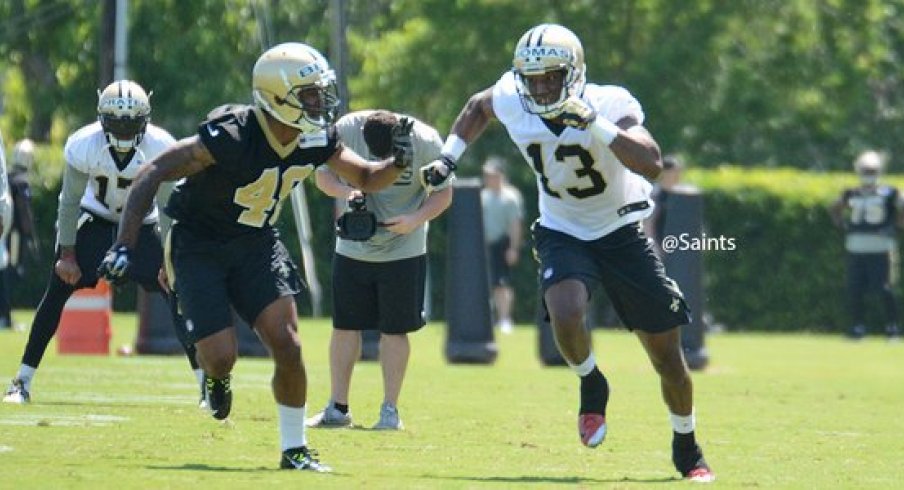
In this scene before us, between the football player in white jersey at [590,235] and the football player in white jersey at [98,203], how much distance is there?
3.24 metres

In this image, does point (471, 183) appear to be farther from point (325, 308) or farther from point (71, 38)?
point (71, 38)

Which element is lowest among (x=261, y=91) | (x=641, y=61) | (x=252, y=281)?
(x=641, y=61)

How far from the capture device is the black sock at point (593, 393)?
1052 cm

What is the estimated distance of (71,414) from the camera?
41.6 feet

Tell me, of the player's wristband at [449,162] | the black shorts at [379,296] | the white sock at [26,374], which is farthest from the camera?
the white sock at [26,374]

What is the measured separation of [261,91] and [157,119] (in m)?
26.0

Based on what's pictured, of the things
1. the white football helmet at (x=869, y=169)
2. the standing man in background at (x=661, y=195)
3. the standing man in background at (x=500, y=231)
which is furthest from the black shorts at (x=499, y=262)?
the white football helmet at (x=869, y=169)

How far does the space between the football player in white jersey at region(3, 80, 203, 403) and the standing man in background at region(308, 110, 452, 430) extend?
3.21 ft

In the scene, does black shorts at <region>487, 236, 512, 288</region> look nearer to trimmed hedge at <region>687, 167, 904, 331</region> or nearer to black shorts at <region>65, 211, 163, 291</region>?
trimmed hedge at <region>687, 167, 904, 331</region>

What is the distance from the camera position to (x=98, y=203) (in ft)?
44.5

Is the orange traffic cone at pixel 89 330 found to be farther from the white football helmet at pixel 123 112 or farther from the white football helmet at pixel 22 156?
the white football helmet at pixel 123 112

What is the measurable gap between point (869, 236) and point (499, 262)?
4264mm

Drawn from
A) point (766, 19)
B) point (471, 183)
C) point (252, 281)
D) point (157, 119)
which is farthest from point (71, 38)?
point (252, 281)

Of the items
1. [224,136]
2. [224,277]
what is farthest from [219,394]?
[224,136]
